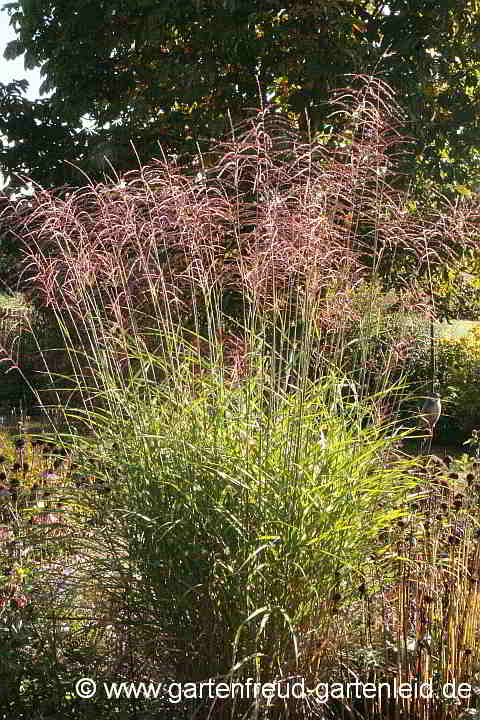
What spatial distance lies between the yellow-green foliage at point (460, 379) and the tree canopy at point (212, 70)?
2724mm

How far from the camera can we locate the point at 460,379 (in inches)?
409

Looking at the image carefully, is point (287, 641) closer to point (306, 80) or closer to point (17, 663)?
point (17, 663)

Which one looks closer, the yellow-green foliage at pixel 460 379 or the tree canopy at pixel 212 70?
the tree canopy at pixel 212 70

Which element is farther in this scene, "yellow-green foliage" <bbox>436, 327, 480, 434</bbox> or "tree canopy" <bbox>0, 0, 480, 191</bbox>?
"yellow-green foliage" <bbox>436, 327, 480, 434</bbox>

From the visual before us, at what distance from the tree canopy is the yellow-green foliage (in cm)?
272

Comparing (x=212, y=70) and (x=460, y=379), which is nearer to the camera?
(x=212, y=70)

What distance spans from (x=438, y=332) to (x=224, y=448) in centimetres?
995

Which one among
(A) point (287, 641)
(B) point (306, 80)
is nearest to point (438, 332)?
(B) point (306, 80)

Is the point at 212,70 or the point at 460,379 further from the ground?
the point at 212,70

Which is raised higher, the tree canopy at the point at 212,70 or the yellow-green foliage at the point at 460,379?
the tree canopy at the point at 212,70

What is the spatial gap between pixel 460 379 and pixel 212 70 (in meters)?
5.02

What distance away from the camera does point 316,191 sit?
3303mm

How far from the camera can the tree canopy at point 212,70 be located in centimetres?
765

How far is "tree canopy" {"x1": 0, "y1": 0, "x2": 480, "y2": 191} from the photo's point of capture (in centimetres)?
765
